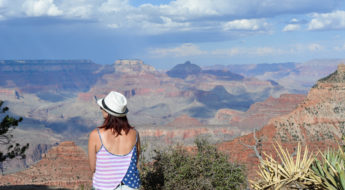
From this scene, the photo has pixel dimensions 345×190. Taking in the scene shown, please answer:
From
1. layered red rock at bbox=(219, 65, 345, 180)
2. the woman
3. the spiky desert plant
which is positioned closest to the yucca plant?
the spiky desert plant

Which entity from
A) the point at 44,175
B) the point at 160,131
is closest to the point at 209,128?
the point at 160,131

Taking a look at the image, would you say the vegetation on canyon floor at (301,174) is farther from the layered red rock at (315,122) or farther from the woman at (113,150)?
the layered red rock at (315,122)

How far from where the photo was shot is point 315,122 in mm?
52125

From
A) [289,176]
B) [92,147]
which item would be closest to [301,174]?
[289,176]

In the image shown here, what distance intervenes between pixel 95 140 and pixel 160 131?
386 feet

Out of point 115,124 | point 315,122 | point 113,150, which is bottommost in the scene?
point 113,150

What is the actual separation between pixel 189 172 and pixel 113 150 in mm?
4696

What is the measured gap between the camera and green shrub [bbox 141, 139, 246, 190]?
986cm

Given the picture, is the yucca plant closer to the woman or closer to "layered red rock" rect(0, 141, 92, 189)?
the woman

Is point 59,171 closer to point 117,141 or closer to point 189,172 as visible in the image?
point 189,172

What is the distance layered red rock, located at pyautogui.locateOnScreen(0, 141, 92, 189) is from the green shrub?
95.6ft

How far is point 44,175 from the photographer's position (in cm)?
4956

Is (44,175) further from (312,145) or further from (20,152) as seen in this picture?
(20,152)

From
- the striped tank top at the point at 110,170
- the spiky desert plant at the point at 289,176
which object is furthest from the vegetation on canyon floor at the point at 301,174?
the striped tank top at the point at 110,170
